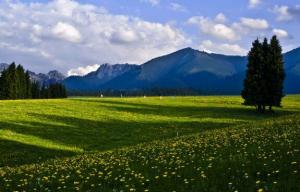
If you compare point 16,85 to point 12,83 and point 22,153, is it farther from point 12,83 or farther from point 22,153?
point 22,153

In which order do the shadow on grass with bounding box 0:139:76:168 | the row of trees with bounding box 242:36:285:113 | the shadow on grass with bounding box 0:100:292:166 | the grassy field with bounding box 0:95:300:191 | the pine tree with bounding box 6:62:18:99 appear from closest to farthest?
the grassy field with bounding box 0:95:300:191 < the shadow on grass with bounding box 0:139:76:168 < the shadow on grass with bounding box 0:100:292:166 < the row of trees with bounding box 242:36:285:113 < the pine tree with bounding box 6:62:18:99

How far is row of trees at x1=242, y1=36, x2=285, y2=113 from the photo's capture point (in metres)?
76.9

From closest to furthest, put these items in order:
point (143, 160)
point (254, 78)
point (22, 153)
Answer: point (143, 160), point (22, 153), point (254, 78)

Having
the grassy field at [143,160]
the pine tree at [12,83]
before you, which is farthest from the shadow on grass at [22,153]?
the pine tree at [12,83]

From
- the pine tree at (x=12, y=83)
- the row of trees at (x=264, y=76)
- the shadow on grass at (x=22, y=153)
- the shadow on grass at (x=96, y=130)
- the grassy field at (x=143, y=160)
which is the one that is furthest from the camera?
the pine tree at (x=12, y=83)

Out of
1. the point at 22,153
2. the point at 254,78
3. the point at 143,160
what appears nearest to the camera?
the point at 143,160

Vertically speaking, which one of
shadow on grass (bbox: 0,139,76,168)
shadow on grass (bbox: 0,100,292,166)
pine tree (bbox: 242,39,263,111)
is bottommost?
shadow on grass (bbox: 0,139,76,168)

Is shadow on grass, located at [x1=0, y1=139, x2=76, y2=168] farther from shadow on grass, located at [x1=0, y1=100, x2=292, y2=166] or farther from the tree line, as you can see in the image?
the tree line

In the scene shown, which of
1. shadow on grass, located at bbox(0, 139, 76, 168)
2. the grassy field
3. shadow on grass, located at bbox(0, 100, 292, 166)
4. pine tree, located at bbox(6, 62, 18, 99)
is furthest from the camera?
pine tree, located at bbox(6, 62, 18, 99)

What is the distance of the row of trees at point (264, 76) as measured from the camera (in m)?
76.9

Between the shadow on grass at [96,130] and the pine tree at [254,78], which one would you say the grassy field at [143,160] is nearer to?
the shadow on grass at [96,130]

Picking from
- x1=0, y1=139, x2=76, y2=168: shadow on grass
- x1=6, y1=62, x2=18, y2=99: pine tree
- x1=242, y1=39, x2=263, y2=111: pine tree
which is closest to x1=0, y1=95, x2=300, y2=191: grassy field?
x1=0, y1=139, x2=76, y2=168: shadow on grass

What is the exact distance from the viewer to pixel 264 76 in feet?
255

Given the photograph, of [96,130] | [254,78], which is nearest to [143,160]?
[96,130]
